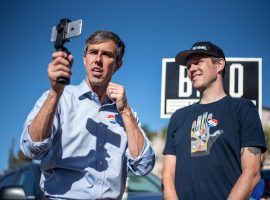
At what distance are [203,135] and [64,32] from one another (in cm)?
130

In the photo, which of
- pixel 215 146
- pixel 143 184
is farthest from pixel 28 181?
pixel 215 146

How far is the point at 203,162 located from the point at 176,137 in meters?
0.36

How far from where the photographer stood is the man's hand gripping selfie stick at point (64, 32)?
2.07m

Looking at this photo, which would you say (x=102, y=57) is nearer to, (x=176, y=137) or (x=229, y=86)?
(x=176, y=137)

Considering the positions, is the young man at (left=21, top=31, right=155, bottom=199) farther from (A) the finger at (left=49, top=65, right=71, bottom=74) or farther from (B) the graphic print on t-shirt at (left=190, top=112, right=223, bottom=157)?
(B) the graphic print on t-shirt at (left=190, top=112, right=223, bottom=157)

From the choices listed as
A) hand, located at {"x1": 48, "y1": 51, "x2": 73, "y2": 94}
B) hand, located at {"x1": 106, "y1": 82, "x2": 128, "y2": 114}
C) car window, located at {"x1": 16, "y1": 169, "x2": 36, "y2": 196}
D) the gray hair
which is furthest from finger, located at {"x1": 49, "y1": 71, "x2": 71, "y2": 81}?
car window, located at {"x1": 16, "y1": 169, "x2": 36, "y2": 196}

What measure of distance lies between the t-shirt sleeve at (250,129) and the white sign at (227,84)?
1434 millimetres

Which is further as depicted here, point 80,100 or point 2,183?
point 2,183

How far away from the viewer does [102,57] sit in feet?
8.69

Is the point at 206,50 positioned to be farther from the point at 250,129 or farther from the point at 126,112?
the point at 126,112

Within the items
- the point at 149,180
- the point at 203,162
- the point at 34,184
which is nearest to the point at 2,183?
the point at 34,184

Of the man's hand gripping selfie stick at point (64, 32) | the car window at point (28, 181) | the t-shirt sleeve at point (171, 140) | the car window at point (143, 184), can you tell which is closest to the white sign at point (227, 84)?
the t-shirt sleeve at point (171, 140)

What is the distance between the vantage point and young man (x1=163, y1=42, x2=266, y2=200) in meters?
2.67

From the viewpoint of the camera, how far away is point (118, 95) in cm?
258
